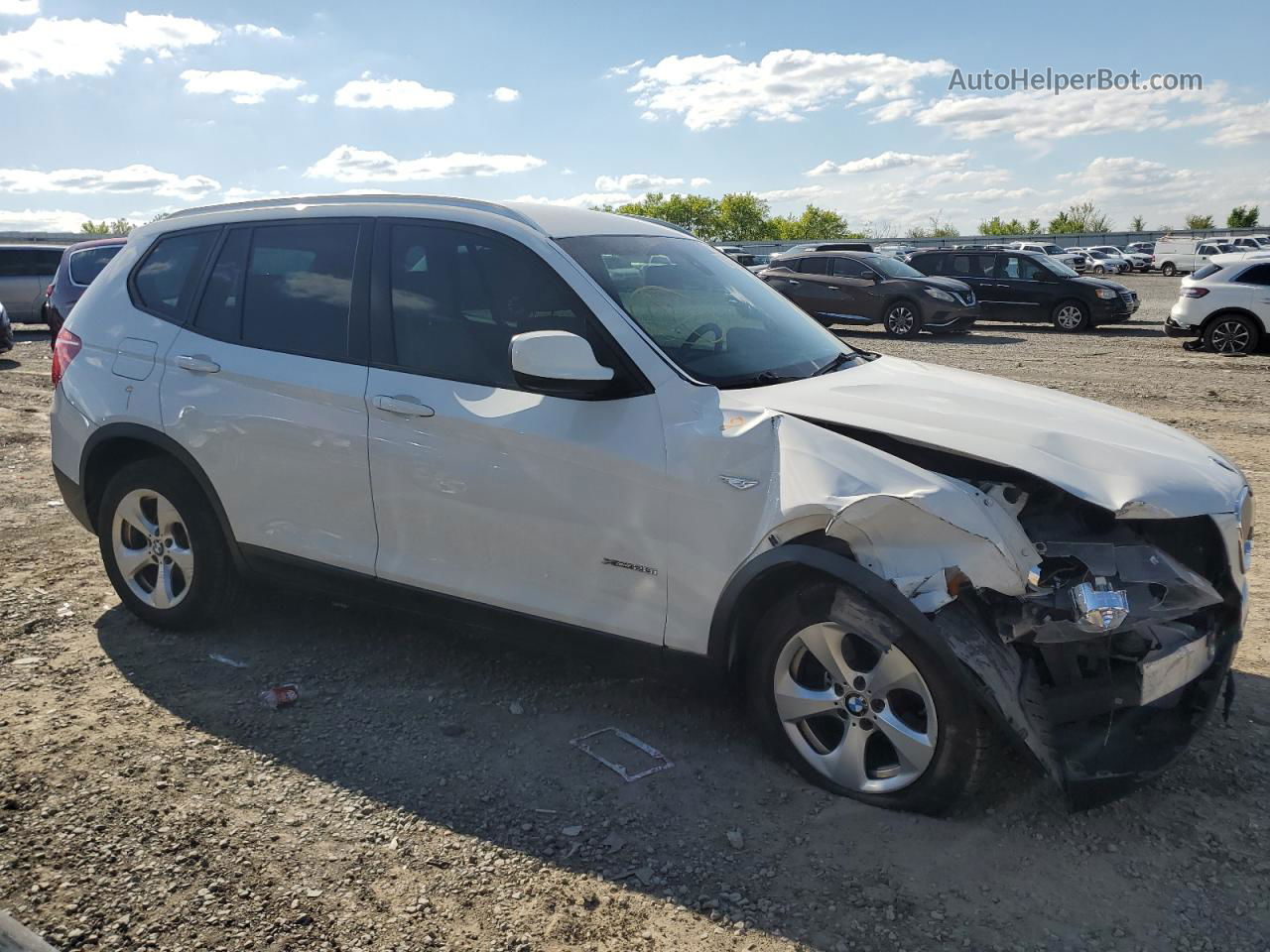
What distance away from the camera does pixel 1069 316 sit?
20.4 meters

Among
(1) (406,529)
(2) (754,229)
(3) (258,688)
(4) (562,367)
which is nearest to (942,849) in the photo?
(4) (562,367)

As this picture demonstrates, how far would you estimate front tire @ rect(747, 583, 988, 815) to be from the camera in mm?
2963

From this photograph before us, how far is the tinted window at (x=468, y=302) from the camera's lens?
12.1ft

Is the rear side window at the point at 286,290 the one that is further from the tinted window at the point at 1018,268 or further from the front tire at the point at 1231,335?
the tinted window at the point at 1018,268

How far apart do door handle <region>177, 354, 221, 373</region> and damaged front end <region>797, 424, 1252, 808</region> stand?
105 inches

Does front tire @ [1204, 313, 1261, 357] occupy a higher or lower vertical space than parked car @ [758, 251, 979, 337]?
lower

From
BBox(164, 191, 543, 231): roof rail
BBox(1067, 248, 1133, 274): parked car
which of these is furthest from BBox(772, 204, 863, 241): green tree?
BBox(164, 191, 543, 231): roof rail

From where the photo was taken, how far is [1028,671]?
295 cm

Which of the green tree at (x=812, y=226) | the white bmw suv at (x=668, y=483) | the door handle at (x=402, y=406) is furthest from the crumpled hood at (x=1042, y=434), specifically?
the green tree at (x=812, y=226)

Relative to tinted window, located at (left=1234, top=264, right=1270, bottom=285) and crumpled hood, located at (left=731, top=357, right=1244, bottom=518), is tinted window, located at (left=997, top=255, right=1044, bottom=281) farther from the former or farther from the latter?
crumpled hood, located at (left=731, top=357, right=1244, bottom=518)

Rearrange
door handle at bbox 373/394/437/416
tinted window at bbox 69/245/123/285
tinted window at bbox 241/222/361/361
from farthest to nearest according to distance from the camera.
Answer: tinted window at bbox 69/245/123/285 < tinted window at bbox 241/222/361/361 < door handle at bbox 373/394/437/416

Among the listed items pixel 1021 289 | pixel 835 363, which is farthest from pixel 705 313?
pixel 1021 289

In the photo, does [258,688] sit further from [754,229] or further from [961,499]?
[754,229]

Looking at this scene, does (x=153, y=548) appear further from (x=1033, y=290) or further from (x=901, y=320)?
(x=1033, y=290)
